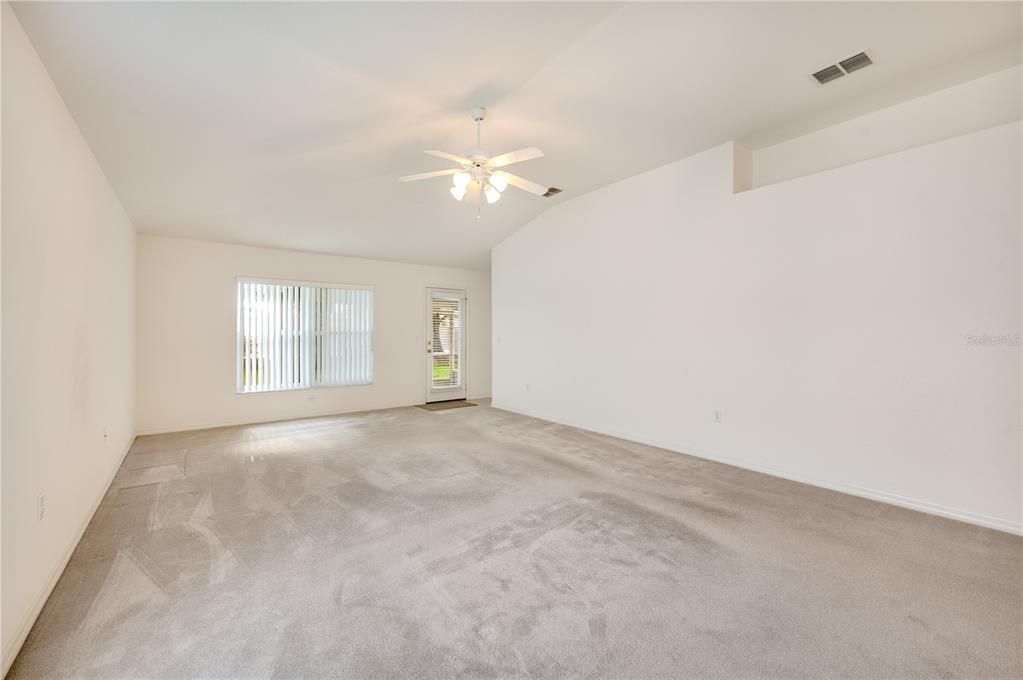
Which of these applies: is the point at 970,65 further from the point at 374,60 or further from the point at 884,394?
the point at 374,60

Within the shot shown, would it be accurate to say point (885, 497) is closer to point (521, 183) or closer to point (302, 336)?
point (521, 183)

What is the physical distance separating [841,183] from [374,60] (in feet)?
12.3

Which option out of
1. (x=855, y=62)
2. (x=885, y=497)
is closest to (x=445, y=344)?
(x=885, y=497)

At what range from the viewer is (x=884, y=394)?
3.32 m

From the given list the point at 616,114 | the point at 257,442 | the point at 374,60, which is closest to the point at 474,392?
the point at 257,442

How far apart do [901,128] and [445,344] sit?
6683mm

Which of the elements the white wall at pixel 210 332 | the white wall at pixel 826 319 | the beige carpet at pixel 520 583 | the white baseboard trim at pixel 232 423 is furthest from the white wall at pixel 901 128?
the white baseboard trim at pixel 232 423

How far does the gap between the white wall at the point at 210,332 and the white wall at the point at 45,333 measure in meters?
2.36

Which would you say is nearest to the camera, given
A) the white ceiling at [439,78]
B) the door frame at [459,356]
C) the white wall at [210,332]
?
the white ceiling at [439,78]

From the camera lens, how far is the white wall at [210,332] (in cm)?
536

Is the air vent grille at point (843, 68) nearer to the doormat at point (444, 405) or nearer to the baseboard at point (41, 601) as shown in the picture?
A: the baseboard at point (41, 601)

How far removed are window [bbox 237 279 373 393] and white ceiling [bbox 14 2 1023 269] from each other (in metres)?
1.81

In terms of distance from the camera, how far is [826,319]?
3617mm

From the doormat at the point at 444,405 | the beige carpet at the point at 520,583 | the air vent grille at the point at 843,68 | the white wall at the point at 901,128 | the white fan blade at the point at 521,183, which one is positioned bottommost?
the beige carpet at the point at 520,583
